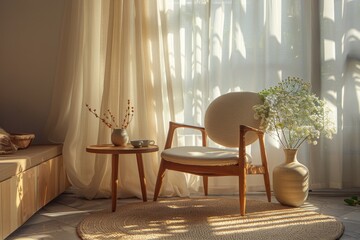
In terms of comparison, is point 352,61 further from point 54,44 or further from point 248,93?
point 54,44

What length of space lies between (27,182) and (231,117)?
1511 mm

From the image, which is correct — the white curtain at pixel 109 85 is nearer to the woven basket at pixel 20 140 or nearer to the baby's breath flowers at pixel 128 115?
the baby's breath flowers at pixel 128 115

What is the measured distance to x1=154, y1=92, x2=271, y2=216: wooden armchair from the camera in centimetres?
270

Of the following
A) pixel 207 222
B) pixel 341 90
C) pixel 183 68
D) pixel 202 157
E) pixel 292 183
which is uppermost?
pixel 183 68

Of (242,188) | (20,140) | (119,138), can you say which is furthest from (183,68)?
(20,140)

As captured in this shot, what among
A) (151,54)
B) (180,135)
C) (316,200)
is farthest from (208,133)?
(316,200)

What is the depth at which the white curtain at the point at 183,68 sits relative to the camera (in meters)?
3.39

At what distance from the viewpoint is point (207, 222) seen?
2633 mm

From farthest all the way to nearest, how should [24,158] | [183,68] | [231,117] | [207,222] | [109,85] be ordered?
A: [183,68], [109,85], [231,117], [207,222], [24,158]

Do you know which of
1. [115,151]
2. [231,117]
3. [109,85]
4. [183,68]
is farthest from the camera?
[183,68]

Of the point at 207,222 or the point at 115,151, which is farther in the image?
the point at 115,151

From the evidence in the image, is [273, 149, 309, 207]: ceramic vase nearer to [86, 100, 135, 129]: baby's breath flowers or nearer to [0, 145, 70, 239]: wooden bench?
[86, 100, 135, 129]: baby's breath flowers

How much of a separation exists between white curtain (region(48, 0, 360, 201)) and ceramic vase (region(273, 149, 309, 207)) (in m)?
0.48

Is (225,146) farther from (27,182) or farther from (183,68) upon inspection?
(27,182)
